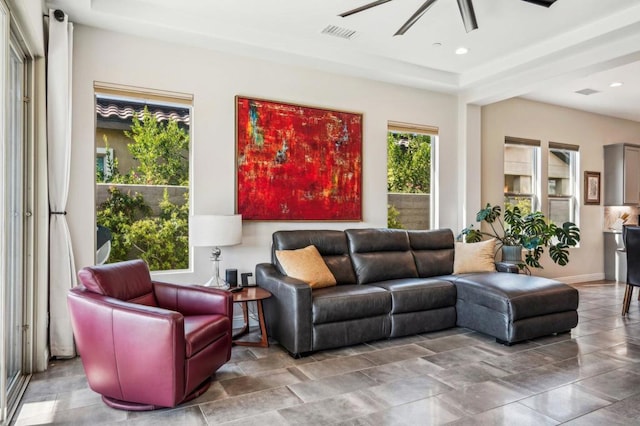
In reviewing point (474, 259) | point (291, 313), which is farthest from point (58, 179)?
point (474, 259)

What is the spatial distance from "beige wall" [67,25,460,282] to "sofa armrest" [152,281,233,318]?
2.67 feet

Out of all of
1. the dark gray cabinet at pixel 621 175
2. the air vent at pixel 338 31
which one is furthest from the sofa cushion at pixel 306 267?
the dark gray cabinet at pixel 621 175

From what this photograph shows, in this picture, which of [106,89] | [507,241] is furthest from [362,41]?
[507,241]

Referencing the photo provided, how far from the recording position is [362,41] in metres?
4.14

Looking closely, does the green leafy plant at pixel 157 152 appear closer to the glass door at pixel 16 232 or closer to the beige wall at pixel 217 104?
the beige wall at pixel 217 104

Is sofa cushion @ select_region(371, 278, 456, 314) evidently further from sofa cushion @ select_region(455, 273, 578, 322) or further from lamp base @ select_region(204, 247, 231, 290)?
lamp base @ select_region(204, 247, 231, 290)

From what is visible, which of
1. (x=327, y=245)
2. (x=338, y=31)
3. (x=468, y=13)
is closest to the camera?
(x=468, y=13)

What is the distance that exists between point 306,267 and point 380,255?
976 millimetres

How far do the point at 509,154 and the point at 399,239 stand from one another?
2.79m

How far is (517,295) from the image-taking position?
3527mm

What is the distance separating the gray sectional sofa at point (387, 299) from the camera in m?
3.31

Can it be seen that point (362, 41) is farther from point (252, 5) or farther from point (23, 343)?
point (23, 343)

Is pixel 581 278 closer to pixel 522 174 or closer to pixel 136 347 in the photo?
pixel 522 174

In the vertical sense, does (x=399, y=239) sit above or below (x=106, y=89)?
below
